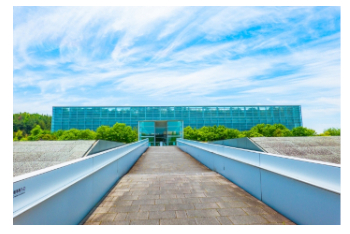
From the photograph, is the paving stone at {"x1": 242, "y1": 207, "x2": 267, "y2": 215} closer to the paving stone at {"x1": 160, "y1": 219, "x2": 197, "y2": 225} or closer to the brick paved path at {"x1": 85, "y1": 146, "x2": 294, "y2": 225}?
the brick paved path at {"x1": 85, "y1": 146, "x2": 294, "y2": 225}

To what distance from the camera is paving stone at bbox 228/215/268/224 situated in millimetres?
3592

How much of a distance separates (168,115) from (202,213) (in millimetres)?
66650

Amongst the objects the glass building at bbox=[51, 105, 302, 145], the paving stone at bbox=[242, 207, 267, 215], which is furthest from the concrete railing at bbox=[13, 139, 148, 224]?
the glass building at bbox=[51, 105, 302, 145]

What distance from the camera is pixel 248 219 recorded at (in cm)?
370

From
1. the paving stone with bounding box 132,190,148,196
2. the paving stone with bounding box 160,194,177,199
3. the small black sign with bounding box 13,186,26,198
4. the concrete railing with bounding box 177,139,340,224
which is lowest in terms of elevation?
the paving stone with bounding box 132,190,148,196

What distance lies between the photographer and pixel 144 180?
7137 mm

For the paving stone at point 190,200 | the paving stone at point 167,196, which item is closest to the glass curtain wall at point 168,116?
the paving stone at point 167,196

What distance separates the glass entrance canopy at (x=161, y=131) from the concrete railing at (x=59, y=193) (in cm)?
4239

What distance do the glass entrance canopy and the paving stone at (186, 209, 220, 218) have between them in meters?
42.5

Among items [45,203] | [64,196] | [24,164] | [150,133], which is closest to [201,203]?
[64,196]

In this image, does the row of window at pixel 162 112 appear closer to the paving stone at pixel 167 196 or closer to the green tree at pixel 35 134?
the green tree at pixel 35 134

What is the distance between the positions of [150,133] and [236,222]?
150ft

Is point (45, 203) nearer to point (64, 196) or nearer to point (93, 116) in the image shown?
point (64, 196)

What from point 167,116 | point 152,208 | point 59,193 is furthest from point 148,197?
point 167,116
